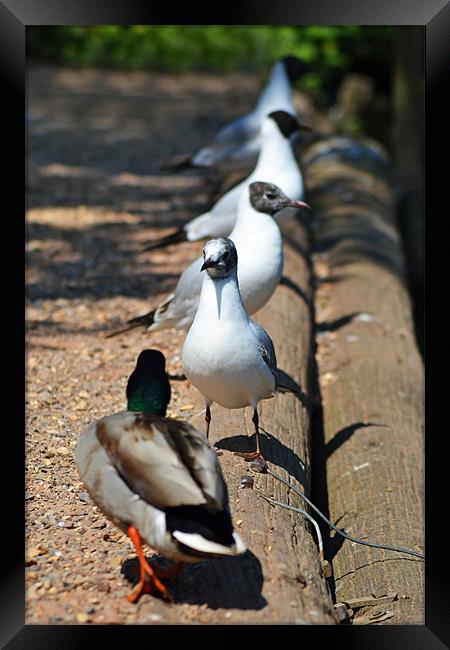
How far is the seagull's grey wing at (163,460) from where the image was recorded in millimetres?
3037

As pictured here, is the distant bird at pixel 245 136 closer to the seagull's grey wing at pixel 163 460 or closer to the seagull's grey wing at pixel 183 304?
the seagull's grey wing at pixel 183 304

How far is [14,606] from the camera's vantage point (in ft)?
9.76

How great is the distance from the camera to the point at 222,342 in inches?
156

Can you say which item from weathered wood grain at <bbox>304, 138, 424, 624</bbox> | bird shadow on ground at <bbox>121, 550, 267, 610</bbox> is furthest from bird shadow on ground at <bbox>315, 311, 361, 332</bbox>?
bird shadow on ground at <bbox>121, 550, 267, 610</bbox>

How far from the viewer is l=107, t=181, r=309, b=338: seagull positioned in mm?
5129

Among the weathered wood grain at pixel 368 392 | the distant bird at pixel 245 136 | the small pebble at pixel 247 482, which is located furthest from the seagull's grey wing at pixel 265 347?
the distant bird at pixel 245 136

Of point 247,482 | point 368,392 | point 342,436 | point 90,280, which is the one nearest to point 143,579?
point 247,482

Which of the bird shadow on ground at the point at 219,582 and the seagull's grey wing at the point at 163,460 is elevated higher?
the seagull's grey wing at the point at 163,460

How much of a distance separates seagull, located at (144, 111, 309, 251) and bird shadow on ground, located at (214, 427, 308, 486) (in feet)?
6.37

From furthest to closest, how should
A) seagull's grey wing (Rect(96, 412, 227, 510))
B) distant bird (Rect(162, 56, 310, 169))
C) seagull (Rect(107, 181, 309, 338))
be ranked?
distant bird (Rect(162, 56, 310, 169)), seagull (Rect(107, 181, 309, 338)), seagull's grey wing (Rect(96, 412, 227, 510))

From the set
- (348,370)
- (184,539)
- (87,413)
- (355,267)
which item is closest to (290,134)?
(355,267)

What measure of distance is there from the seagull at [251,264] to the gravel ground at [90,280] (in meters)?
0.35

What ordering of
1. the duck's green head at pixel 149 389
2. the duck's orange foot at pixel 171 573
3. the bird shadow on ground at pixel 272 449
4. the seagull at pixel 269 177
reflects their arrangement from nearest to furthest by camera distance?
the duck's orange foot at pixel 171 573 → the duck's green head at pixel 149 389 → the bird shadow on ground at pixel 272 449 → the seagull at pixel 269 177

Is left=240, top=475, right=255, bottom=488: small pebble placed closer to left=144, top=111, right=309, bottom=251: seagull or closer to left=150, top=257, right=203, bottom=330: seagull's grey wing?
left=150, top=257, right=203, bottom=330: seagull's grey wing
